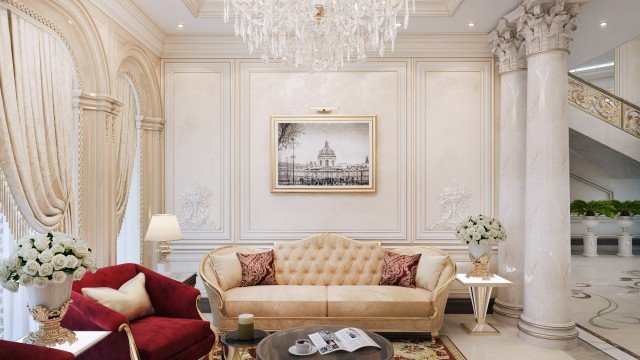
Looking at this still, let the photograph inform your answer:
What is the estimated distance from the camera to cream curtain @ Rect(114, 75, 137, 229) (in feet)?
14.7

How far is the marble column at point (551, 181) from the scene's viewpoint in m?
4.16

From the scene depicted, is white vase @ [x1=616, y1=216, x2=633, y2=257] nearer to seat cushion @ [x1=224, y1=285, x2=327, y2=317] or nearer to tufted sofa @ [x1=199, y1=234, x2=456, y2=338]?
tufted sofa @ [x1=199, y1=234, x2=456, y2=338]

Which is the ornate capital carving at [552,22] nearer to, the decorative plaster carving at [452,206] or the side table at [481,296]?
the decorative plaster carving at [452,206]

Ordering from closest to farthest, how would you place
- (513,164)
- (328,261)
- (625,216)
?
(513,164)
(328,261)
(625,216)

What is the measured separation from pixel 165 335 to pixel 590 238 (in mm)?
9981

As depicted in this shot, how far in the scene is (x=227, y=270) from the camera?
15.4 feet

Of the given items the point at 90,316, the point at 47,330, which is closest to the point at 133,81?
the point at 90,316

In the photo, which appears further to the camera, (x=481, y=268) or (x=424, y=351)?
(x=481, y=268)

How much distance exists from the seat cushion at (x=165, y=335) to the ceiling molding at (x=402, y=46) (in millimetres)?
3374

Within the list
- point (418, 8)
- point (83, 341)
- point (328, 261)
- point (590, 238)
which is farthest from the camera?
point (590, 238)

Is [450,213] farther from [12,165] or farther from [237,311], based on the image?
[12,165]

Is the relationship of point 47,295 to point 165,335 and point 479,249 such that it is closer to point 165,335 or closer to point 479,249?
point 165,335

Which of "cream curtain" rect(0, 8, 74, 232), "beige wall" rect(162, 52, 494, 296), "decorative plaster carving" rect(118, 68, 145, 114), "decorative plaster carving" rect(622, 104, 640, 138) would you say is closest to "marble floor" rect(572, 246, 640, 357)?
"beige wall" rect(162, 52, 494, 296)

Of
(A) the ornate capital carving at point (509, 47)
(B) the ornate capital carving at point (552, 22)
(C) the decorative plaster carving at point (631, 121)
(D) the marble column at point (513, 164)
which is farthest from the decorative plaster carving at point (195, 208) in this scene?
(C) the decorative plaster carving at point (631, 121)
